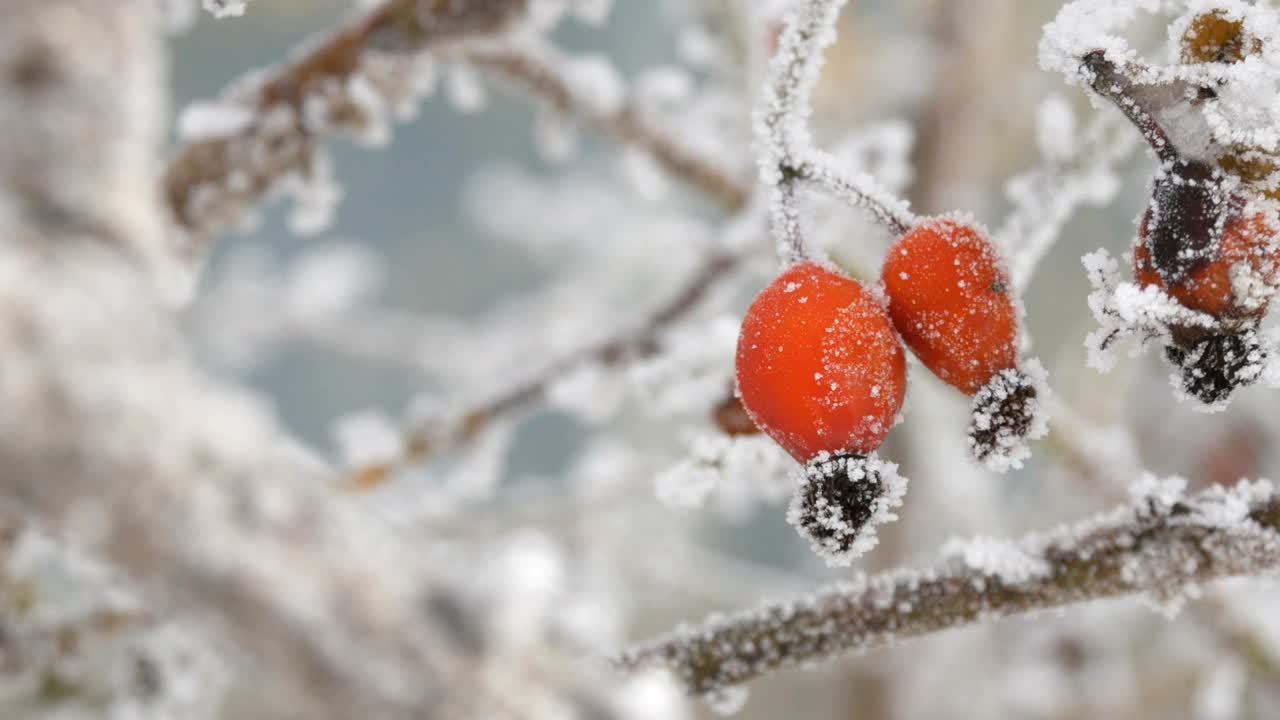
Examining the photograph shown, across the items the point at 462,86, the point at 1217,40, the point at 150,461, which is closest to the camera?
the point at 1217,40

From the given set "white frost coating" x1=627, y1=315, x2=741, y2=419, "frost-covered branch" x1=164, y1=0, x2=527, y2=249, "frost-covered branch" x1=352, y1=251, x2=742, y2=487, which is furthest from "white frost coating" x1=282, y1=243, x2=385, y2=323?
"white frost coating" x1=627, y1=315, x2=741, y2=419

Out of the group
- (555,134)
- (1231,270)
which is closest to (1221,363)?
(1231,270)

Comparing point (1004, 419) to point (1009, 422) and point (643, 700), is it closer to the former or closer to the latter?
point (1009, 422)

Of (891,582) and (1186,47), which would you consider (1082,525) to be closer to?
(891,582)

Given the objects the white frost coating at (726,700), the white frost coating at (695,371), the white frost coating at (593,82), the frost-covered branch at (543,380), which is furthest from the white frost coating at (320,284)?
the white frost coating at (726,700)

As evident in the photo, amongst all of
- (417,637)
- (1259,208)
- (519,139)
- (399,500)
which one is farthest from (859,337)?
(519,139)

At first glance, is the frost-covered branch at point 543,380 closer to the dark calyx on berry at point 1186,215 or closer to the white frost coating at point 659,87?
the white frost coating at point 659,87
